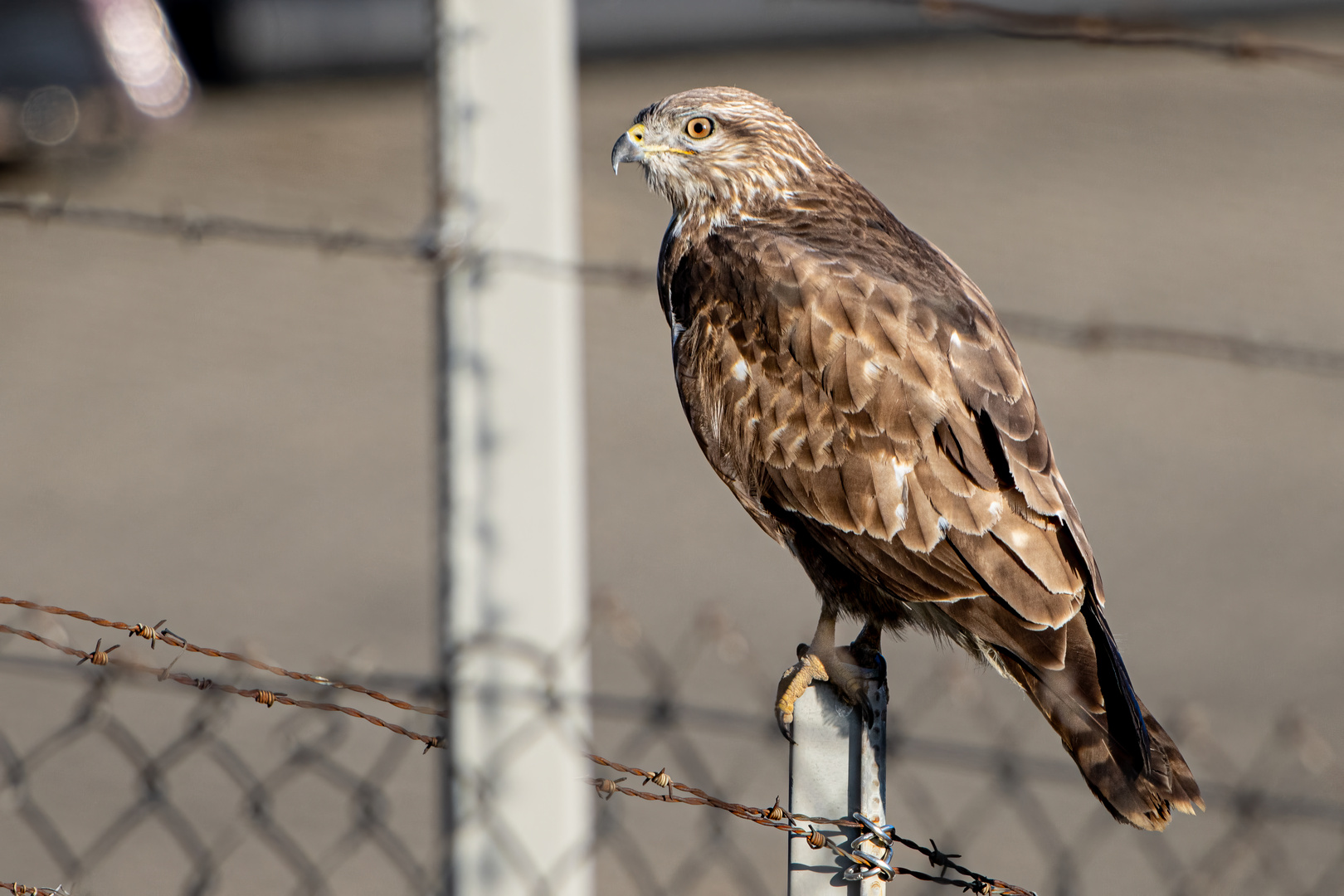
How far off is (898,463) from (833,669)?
0.42 metres

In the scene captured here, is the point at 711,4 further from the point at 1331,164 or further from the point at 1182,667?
the point at 1182,667

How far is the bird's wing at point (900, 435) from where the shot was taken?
226 centimetres

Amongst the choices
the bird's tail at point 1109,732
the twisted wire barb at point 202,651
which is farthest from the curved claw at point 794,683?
the twisted wire barb at point 202,651

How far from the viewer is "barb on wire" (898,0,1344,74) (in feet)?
9.11

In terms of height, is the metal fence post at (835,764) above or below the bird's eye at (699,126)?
below

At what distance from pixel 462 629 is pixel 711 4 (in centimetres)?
1142

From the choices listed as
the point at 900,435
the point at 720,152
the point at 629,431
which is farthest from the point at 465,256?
the point at 629,431

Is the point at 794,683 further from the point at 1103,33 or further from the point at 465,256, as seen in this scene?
the point at 1103,33

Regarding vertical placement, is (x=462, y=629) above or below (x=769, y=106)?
below

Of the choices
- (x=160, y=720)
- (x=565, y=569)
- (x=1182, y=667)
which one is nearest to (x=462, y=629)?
(x=565, y=569)

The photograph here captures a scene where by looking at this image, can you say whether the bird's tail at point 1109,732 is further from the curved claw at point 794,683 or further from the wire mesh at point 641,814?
the wire mesh at point 641,814

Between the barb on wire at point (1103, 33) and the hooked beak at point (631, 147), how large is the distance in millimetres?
626

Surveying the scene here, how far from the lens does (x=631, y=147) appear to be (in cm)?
303

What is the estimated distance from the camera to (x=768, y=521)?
8.50 ft
